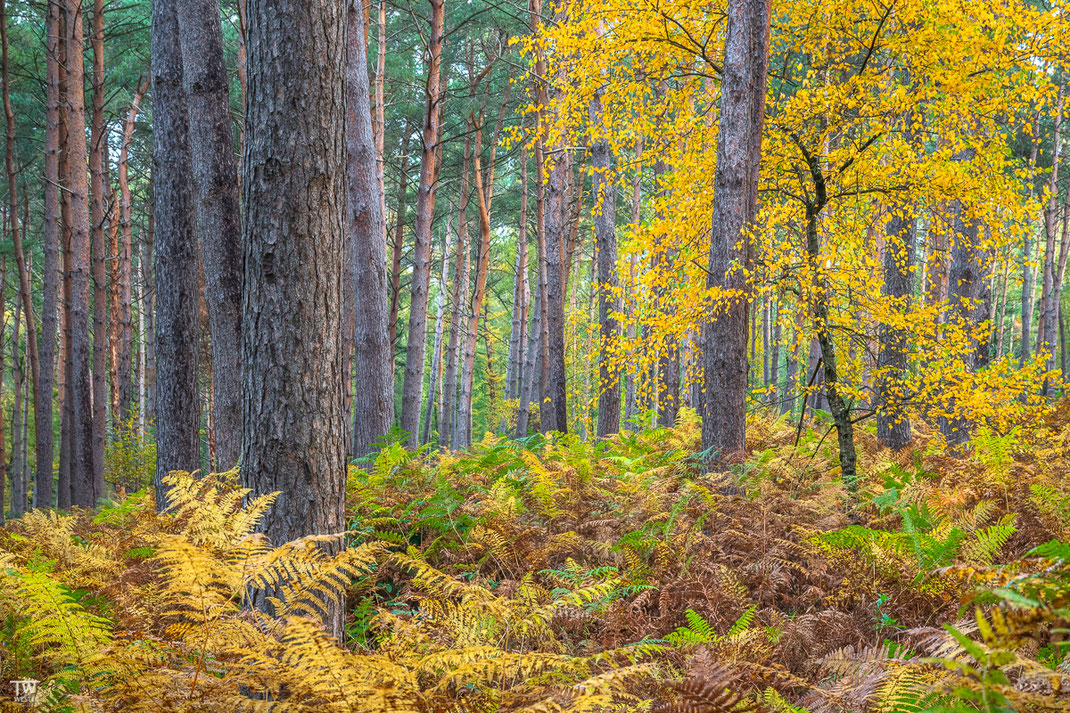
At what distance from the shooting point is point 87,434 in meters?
10.3

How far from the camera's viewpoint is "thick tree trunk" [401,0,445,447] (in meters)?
10.4

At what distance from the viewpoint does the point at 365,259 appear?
7887mm

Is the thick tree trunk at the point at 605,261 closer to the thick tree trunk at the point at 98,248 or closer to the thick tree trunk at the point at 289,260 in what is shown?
the thick tree trunk at the point at 289,260

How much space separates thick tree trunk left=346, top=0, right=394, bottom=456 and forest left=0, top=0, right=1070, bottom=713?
4cm

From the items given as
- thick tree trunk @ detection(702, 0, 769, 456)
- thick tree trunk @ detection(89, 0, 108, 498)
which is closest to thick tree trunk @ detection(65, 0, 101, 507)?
thick tree trunk @ detection(89, 0, 108, 498)

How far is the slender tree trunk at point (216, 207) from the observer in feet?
17.2

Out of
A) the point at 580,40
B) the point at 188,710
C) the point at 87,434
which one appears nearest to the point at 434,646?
the point at 188,710

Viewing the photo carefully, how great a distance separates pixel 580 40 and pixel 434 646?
20.2 ft

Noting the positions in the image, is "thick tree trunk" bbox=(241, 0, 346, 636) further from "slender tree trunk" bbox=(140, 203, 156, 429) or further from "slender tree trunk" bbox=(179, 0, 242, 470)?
"slender tree trunk" bbox=(140, 203, 156, 429)

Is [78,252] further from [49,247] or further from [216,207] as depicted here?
[216,207]

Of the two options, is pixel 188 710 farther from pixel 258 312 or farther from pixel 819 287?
pixel 819 287

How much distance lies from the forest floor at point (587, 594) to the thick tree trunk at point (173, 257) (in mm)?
918

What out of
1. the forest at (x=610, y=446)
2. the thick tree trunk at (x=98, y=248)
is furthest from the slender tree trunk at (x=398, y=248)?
the thick tree trunk at (x=98, y=248)

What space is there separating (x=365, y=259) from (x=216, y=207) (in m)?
2.60
